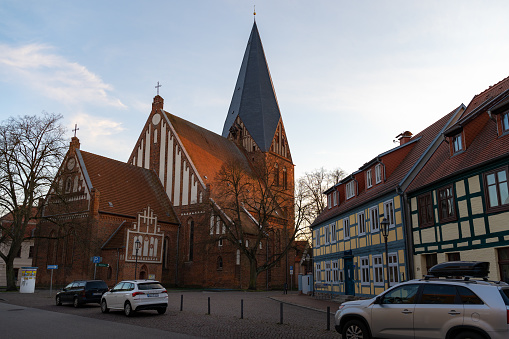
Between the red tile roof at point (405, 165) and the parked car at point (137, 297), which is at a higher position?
the red tile roof at point (405, 165)

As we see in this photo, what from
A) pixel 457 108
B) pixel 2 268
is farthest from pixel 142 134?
pixel 457 108

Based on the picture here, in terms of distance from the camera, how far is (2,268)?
5116 centimetres

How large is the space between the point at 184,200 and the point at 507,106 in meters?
34.6

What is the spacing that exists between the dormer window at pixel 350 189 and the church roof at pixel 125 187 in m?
21.7

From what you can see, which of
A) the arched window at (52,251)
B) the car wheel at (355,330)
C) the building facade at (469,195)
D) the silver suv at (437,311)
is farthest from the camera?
the arched window at (52,251)

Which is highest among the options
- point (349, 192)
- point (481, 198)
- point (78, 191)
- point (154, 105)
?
point (154, 105)

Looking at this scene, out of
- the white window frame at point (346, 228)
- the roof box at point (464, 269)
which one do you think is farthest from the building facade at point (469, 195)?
the white window frame at point (346, 228)

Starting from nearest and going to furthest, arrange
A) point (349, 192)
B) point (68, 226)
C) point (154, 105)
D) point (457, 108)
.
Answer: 1. point (457, 108)
2. point (349, 192)
3. point (68, 226)
4. point (154, 105)

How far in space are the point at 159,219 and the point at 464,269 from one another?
1388 inches

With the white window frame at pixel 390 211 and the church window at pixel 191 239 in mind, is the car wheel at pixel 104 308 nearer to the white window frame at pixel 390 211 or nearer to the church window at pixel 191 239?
the white window frame at pixel 390 211

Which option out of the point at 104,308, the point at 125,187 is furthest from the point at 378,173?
the point at 125,187

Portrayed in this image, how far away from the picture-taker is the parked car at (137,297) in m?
16.5

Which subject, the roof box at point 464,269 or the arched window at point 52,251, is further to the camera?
the arched window at point 52,251

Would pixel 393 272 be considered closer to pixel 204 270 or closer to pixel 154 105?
pixel 204 270
